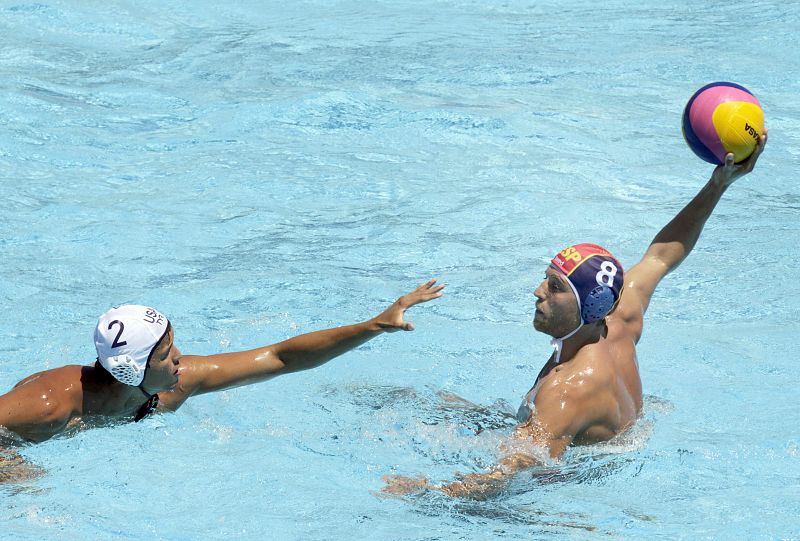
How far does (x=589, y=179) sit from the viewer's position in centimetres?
1031

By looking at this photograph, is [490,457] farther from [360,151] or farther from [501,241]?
[360,151]

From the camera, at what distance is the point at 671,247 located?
620 cm

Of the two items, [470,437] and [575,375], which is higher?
[575,375]

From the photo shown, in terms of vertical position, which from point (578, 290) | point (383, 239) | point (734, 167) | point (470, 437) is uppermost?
point (734, 167)

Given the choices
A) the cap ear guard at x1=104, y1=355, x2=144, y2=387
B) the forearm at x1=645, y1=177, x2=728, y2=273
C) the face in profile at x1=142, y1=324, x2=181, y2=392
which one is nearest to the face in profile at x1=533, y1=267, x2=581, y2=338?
the forearm at x1=645, y1=177, x2=728, y2=273

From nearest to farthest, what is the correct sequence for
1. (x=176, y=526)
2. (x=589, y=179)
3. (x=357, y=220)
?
(x=176, y=526)
(x=357, y=220)
(x=589, y=179)

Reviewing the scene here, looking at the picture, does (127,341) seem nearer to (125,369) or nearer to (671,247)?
(125,369)

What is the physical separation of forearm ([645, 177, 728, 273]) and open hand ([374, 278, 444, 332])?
160 cm

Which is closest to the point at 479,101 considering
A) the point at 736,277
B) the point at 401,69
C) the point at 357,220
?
the point at 401,69

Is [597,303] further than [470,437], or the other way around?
[470,437]

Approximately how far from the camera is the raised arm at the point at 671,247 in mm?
6059

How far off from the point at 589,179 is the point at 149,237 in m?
4.13

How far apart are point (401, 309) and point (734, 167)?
2.14 m

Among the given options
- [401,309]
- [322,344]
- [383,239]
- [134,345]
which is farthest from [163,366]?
[383,239]
